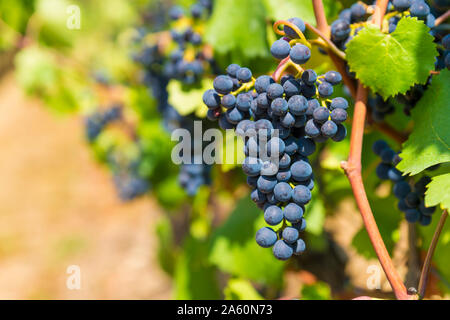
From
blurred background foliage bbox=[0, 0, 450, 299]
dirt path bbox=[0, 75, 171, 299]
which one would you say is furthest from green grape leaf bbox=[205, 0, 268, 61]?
dirt path bbox=[0, 75, 171, 299]

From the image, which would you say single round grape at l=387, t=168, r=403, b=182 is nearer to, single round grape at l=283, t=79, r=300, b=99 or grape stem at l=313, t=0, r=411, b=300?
grape stem at l=313, t=0, r=411, b=300

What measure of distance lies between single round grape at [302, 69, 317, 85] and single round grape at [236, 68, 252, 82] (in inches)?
3.9

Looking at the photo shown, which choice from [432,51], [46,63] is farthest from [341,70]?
[46,63]

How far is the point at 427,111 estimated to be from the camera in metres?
0.81

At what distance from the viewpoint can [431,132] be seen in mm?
788

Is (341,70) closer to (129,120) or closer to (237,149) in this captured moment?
(237,149)

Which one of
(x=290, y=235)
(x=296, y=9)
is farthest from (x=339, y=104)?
(x=296, y=9)

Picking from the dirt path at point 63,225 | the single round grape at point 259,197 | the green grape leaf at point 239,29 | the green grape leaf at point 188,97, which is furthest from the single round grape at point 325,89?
the dirt path at point 63,225

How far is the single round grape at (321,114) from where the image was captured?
0.72 m

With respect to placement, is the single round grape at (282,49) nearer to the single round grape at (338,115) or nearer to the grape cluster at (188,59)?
the single round grape at (338,115)

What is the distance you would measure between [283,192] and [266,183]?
0.11 feet

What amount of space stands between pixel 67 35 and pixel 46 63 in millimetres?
202

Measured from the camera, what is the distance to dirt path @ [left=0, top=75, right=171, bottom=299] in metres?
4.27

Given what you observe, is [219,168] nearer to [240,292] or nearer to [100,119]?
[240,292]
